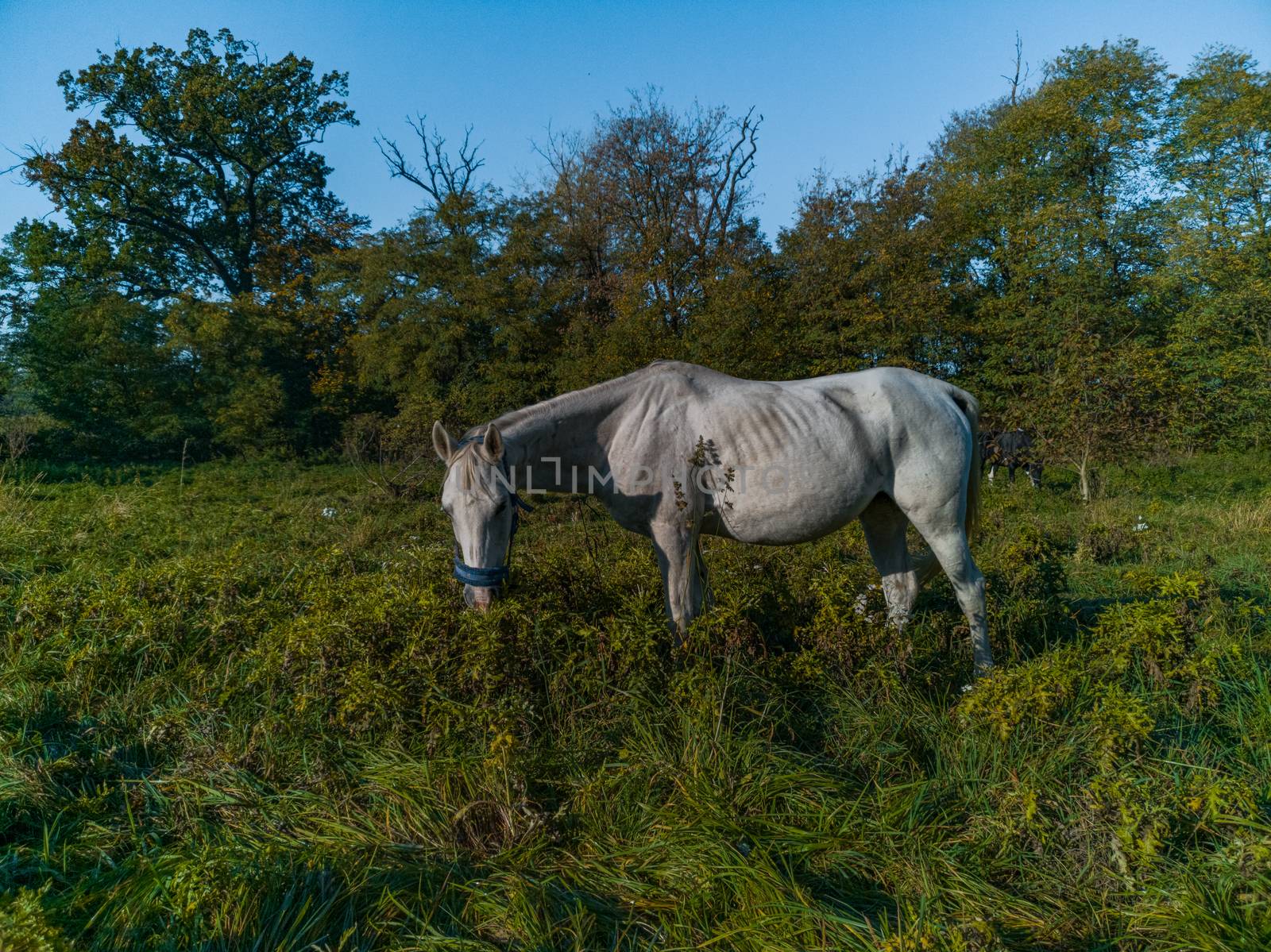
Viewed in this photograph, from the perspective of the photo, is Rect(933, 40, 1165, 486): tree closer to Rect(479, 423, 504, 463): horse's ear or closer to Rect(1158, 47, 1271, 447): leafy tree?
Rect(1158, 47, 1271, 447): leafy tree

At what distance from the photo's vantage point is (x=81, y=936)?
2.05 metres

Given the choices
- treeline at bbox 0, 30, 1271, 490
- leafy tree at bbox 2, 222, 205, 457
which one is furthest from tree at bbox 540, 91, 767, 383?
leafy tree at bbox 2, 222, 205, 457

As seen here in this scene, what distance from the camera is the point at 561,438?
156 inches

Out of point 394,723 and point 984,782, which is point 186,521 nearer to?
point 394,723

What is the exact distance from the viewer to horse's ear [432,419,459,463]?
3563 millimetres

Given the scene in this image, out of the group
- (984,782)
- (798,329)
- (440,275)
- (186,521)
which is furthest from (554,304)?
(984,782)

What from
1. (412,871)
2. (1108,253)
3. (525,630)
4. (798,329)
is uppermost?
(1108,253)

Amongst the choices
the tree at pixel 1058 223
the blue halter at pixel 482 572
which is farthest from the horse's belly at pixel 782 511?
the tree at pixel 1058 223

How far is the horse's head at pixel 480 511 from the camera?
3414 mm

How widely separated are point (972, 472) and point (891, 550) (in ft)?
2.28

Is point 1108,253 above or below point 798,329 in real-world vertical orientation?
above

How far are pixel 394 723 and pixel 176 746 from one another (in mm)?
1100

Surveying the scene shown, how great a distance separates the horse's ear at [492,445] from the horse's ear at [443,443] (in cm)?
20

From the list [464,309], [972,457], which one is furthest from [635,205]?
[972,457]
